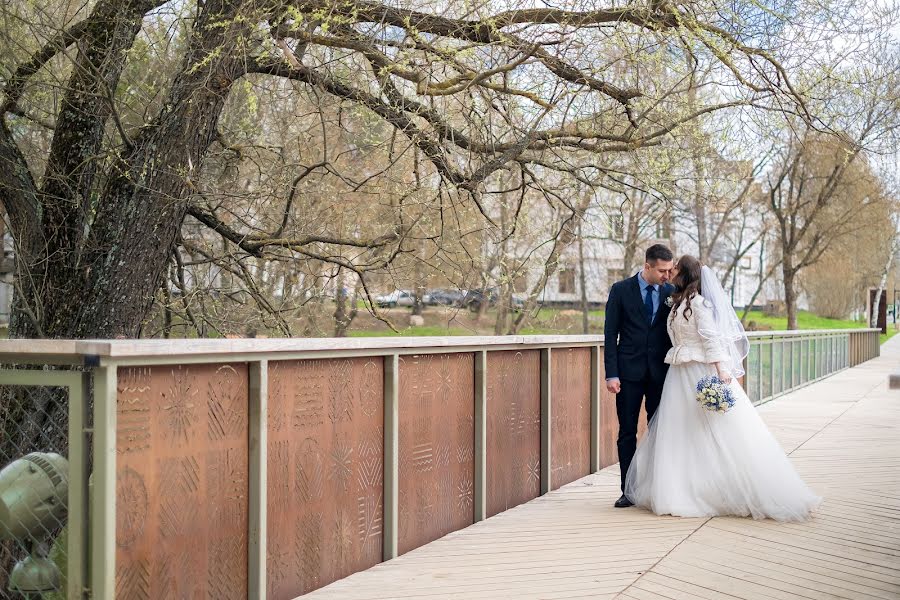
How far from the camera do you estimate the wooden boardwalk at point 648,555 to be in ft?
16.0

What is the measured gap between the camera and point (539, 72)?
981 centimetres

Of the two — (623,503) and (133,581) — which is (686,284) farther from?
(133,581)

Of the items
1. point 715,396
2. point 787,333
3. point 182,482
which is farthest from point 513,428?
point 787,333

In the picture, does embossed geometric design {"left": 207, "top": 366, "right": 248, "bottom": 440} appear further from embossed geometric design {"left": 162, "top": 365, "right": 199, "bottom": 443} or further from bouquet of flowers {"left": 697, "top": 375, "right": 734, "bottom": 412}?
bouquet of flowers {"left": 697, "top": 375, "right": 734, "bottom": 412}

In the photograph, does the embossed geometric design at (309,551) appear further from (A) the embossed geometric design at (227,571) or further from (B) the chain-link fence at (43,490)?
(B) the chain-link fence at (43,490)

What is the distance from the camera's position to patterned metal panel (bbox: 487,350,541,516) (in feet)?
23.0

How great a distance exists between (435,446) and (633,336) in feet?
6.27

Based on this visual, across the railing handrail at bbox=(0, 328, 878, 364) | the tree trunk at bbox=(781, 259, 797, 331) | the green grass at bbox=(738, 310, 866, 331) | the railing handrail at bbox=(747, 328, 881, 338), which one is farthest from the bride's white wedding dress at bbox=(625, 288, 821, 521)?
the green grass at bbox=(738, 310, 866, 331)

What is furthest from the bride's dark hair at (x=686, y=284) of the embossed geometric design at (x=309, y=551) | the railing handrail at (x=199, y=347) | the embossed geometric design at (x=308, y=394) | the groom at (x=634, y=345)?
the embossed geometric design at (x=309, y=551)

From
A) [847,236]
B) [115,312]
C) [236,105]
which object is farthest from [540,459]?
[847,236]

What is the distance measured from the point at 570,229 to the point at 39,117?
5376 mm

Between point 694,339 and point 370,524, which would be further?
point 694,339

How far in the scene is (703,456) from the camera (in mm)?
6977

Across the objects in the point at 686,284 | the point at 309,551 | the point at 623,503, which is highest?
the point at 686,284
